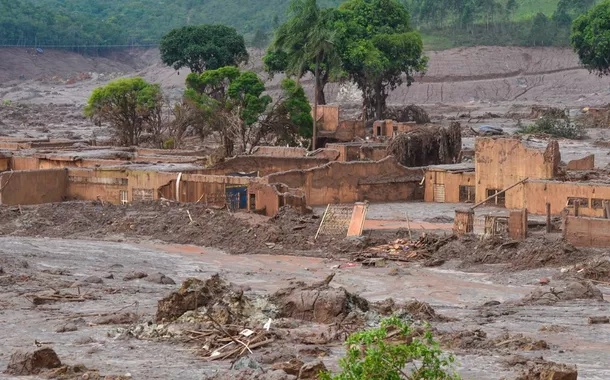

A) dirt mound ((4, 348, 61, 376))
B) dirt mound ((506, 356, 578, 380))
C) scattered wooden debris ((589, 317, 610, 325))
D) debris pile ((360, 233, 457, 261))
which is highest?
dirt mound ((506, 356, 578, 380))

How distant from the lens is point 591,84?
324ft

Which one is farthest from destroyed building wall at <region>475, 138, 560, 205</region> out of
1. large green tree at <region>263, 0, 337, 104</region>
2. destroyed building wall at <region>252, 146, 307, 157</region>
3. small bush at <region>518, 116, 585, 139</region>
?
small bush at <region>518, 116, 585, 139</region>

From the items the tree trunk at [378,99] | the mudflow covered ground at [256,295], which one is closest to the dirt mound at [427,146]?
the mudflow covered ground at [256,295]

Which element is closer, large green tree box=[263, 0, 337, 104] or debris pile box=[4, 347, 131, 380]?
debris pile box=[4, 347, 131, 380]

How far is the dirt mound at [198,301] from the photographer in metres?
20.7

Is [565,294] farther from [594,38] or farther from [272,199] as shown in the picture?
[594,38]

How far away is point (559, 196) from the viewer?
3512cm

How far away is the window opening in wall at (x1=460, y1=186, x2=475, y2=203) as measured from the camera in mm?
A: 40594

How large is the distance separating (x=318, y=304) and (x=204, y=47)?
207 ft

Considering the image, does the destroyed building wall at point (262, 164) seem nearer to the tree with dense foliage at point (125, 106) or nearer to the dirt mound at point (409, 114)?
the tree with dense foliage at point (125, 106)

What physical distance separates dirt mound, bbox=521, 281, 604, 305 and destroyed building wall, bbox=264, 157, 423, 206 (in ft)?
47.5

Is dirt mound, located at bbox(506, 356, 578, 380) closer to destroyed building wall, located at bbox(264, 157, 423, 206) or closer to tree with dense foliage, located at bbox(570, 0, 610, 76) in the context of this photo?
destroyed building wall, located at bbox(264, 157, 423, 206)

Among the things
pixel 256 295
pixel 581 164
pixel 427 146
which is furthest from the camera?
pixel 427 146

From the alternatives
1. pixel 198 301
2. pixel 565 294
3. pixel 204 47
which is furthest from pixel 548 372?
Result: pixel 204 47
